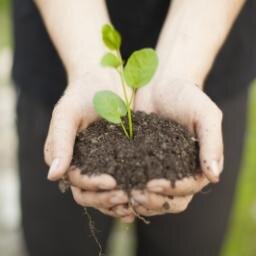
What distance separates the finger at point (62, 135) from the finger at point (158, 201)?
6.3 inches

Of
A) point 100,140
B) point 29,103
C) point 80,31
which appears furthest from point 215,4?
point 29,103

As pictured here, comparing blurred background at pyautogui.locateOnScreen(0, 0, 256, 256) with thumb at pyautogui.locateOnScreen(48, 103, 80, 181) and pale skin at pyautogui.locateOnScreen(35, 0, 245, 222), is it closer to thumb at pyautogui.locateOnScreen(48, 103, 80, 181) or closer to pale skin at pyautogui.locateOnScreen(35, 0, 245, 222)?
pale skin at pyautogui.locateOnScreen(35, 0, 245, 222)

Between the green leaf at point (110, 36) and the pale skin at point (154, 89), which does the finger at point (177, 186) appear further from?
the green leaf at point (110, 36)

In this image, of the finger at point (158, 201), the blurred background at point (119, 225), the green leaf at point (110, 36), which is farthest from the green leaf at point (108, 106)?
the blurred background at point (119, 225)

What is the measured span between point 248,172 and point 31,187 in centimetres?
148

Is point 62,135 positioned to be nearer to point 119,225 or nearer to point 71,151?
point 71,151

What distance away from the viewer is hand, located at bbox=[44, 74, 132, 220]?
1092 mm

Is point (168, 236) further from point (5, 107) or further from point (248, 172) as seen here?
point (5, 107)

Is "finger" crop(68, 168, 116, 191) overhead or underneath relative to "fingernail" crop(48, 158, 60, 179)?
underneath

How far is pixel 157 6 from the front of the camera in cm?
161

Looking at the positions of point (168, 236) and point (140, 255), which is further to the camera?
point (140, 255)

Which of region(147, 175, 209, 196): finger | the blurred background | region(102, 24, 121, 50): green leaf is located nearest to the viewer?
region(147, 175, 209, 196): finger

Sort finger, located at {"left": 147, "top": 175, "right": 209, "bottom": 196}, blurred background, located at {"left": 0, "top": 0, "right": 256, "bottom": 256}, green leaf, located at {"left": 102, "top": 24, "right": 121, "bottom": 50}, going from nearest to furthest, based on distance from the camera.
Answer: finger, located at {"left": 147, "top": 175, "right": 209, "bottom": 196} → green leaf, located at {"left": 102, "top": 24, "right": 121, "bottom": 50} → blurred background, located at {"left": 0, "top": 0, "right": 256, "bottom": 256}

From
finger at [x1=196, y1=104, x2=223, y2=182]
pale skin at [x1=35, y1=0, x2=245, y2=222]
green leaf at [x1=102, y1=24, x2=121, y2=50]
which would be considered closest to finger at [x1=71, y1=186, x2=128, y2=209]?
pale skin at [x1=35, y1=0, x2=245, y2=222]
